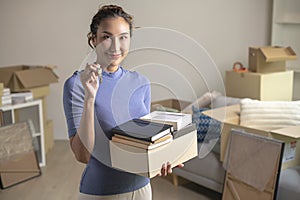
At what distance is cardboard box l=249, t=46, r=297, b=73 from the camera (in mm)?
3332

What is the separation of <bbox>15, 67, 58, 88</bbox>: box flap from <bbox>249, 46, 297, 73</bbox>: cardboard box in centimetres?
187

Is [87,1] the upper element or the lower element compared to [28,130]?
upper

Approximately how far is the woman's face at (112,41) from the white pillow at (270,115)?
1723mm

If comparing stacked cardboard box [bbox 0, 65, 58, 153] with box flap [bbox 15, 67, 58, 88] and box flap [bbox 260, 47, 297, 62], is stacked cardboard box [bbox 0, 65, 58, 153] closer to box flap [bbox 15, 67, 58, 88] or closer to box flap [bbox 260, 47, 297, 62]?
box flap [bbox 15, 67, 58, 88]

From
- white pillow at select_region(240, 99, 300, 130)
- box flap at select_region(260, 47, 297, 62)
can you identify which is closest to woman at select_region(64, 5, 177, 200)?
white pillow at select_region(240, 99, 300, 130)

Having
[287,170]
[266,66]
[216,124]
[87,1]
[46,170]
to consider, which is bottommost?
[46,170]

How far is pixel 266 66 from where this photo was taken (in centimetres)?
340

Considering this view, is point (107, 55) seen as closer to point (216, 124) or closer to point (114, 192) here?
point (114, 192)

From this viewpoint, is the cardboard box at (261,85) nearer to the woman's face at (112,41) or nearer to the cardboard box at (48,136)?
the cardboard box at (48,136)

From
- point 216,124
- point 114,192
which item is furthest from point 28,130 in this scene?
point 114,192

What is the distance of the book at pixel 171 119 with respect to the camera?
47.1 inches

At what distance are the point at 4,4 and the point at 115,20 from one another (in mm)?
3584

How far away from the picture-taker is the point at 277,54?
3379 mm

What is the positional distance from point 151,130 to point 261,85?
7.66 ft
